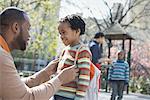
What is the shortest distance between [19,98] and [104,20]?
23921 millimetres

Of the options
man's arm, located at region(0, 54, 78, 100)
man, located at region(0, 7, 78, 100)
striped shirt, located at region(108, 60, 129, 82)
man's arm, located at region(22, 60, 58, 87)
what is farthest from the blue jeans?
man's arm, located at region(0, 54, 78, 100)

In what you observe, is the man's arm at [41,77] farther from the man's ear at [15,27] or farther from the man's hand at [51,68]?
the man's ear at [15,27]

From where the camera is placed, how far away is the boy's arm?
217 centimetres

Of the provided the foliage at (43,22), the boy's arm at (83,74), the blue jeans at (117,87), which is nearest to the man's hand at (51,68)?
the boy's arm at (83,74)

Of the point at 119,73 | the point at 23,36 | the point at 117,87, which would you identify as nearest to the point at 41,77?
the point at 23,36

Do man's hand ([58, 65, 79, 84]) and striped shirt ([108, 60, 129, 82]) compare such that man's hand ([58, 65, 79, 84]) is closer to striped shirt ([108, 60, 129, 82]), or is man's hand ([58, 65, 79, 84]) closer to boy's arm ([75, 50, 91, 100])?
boy's arm ([75, 50, 91, 100])

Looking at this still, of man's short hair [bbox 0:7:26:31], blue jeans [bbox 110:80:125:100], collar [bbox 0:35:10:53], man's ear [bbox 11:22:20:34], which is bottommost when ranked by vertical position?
blue jeans [bbox 110:80:125:100]

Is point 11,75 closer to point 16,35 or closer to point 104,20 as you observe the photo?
point 16,35

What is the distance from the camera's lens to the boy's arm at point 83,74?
2.17m

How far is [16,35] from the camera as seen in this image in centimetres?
149

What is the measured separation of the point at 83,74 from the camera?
2168mm

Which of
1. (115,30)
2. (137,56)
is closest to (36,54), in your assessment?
(137,56)

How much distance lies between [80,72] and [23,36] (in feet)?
2.35

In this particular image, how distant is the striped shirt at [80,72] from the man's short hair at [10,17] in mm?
709
